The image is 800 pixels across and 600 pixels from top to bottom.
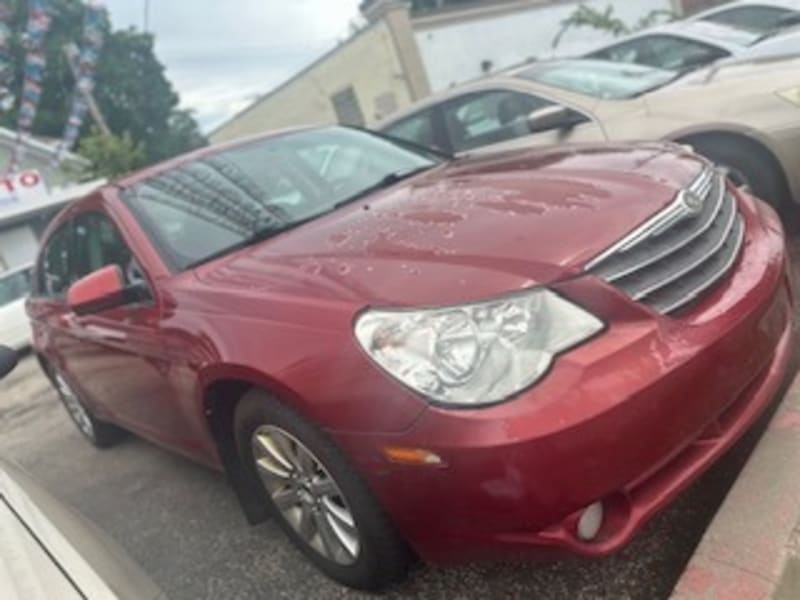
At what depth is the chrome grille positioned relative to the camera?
7.07 ft

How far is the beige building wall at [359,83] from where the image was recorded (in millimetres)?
21312

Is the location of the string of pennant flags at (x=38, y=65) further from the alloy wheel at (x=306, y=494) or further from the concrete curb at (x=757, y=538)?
the concrete curb at (x=757, y=538)

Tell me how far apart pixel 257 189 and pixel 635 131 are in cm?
248

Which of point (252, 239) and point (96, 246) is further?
point (96, 246)

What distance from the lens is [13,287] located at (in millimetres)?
10023

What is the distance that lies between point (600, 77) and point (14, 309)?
289 inches

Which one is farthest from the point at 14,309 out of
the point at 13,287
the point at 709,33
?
the point at 709,33

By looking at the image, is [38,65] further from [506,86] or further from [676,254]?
[676,254]

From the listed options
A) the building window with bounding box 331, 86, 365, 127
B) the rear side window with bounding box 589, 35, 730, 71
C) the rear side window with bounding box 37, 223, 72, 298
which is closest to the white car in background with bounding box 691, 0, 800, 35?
the rear side window with bounding box 589, 35, 730, 71

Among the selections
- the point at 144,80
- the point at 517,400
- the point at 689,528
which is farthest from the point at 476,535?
the point at 144,80

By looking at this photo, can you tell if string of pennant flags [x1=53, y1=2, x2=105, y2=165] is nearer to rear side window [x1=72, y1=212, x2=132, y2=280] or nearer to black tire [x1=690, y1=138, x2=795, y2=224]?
rear side window [x1=72, y1=212, x2=132, y2=280]

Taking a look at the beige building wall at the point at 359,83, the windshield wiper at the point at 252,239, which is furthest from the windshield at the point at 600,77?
the beige building wall at the point at 359,83

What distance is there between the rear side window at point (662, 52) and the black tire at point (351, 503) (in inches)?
230

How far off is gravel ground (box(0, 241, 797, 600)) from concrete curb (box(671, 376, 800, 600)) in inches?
6.2
